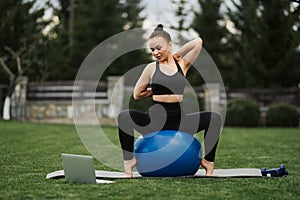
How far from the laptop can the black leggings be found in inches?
19.9

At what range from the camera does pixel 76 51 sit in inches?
934

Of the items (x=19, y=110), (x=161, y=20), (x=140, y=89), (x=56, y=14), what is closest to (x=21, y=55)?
(x=19, y=110)

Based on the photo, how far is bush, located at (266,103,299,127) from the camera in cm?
1600

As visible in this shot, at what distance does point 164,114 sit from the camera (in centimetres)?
462

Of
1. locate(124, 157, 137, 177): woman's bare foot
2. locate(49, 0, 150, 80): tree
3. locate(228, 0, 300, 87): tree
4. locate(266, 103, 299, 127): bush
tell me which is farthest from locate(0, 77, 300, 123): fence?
locate(124, 157, 137, 177): woman's bare foot

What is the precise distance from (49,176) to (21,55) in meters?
13.2

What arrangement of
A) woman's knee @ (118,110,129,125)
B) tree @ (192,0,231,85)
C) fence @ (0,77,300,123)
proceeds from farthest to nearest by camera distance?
tree @ (192,0,231,85)
fence @ (0,77,300,123)
woman's knee @ (118,110,129,125)

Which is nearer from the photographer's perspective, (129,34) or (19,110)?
(19,110)

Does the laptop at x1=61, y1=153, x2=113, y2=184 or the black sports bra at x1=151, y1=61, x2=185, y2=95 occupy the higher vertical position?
the black sports bra at x1=151, y1=61, x2=185, y2=95

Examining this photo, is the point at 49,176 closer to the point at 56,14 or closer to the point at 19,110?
the point at 19,110

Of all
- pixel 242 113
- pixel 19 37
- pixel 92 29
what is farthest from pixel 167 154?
pixel 92 29

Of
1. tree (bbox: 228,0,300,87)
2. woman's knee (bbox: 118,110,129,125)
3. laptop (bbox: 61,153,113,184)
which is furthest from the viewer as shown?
tree (bbox: 228,0,300,87)

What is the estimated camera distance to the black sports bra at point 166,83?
464 centimetres

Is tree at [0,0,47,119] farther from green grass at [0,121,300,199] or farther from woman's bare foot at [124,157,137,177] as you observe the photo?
woman's bare foot at [124,157,137,177]
